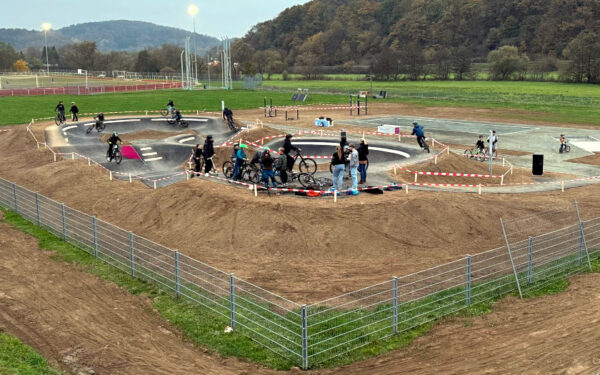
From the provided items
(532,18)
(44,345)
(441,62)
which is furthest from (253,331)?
(532,18)

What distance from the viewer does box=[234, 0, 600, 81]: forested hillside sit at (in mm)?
148625

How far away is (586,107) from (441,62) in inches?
3133

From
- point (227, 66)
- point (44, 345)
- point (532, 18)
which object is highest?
point (532, 18)

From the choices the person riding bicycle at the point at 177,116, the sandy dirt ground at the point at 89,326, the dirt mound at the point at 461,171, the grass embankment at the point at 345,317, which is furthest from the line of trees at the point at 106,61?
the grass embankment at the point at 345,317

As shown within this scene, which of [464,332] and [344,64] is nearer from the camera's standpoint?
[464,332]

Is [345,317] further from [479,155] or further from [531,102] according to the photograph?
[531,102]

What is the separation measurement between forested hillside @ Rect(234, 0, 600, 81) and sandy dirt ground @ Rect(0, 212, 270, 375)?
441 ft

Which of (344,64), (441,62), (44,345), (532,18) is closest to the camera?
(44,345)

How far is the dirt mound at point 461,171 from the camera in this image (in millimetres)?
27906

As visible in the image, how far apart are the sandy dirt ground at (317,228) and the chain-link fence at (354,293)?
0.73 m

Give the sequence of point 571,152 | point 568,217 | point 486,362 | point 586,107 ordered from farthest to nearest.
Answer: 1. point 586,107
2. point 571,152
3. point 568,217
4. point 486,362

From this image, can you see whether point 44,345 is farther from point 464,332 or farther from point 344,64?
point 344,64

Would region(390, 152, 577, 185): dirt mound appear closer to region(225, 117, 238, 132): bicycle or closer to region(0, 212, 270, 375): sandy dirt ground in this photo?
region(0, 212, 270, 375): sandy dirt ground

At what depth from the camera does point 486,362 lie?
465 inches
